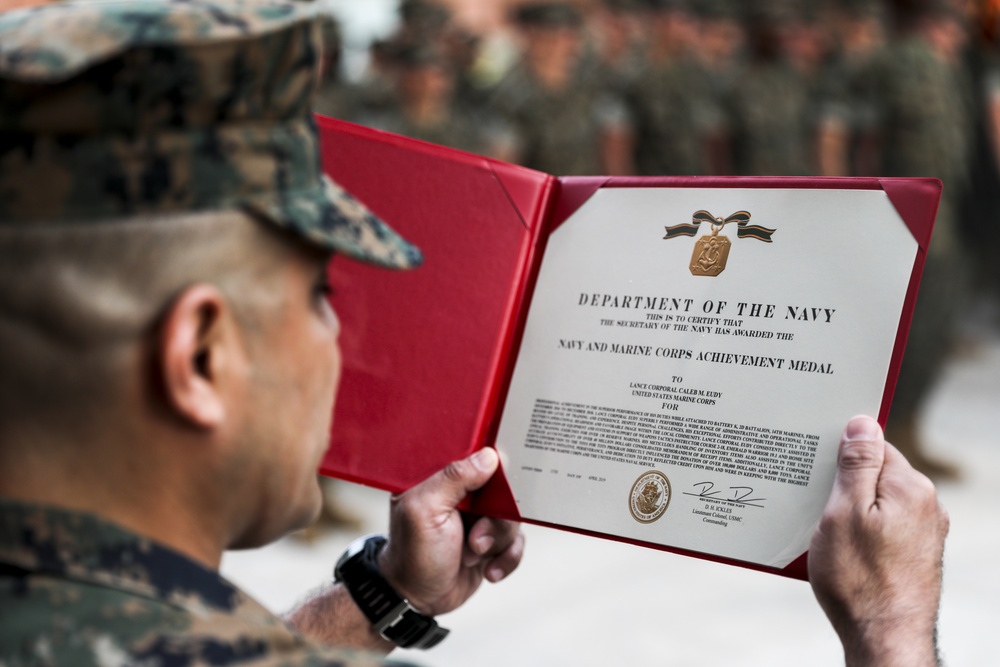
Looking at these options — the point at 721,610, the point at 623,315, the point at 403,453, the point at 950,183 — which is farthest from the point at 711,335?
the point at 950,183

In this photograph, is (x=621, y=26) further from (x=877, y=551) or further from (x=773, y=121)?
(x=877, y=551)

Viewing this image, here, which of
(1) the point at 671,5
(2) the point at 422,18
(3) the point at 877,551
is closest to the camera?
(3) the point at 877,551

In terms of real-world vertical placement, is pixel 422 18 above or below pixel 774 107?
below

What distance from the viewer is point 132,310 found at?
64cm

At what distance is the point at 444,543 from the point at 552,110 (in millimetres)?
4319

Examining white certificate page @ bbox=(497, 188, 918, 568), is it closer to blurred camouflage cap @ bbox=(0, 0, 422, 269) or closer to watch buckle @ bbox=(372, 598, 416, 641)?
watch buckle @ bbox=(372, 598, 416, 641)

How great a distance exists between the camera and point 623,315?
1.16 m

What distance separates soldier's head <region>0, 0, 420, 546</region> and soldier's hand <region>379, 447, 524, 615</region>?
18.6 inches

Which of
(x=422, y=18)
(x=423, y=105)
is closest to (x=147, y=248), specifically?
(x=423, y=105)

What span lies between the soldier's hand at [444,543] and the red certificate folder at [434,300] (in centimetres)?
3

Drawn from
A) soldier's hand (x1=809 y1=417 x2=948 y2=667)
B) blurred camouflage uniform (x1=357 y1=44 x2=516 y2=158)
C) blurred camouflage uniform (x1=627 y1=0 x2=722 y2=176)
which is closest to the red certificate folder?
soldier's hand (x1=809 y1=417 x2=948 y2=667)

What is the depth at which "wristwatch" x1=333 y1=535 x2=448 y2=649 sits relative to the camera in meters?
1.25

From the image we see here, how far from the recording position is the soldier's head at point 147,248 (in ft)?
2.10

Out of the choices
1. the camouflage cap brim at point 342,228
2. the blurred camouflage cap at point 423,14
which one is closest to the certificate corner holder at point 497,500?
the camouflage cap brim at point 342,228
